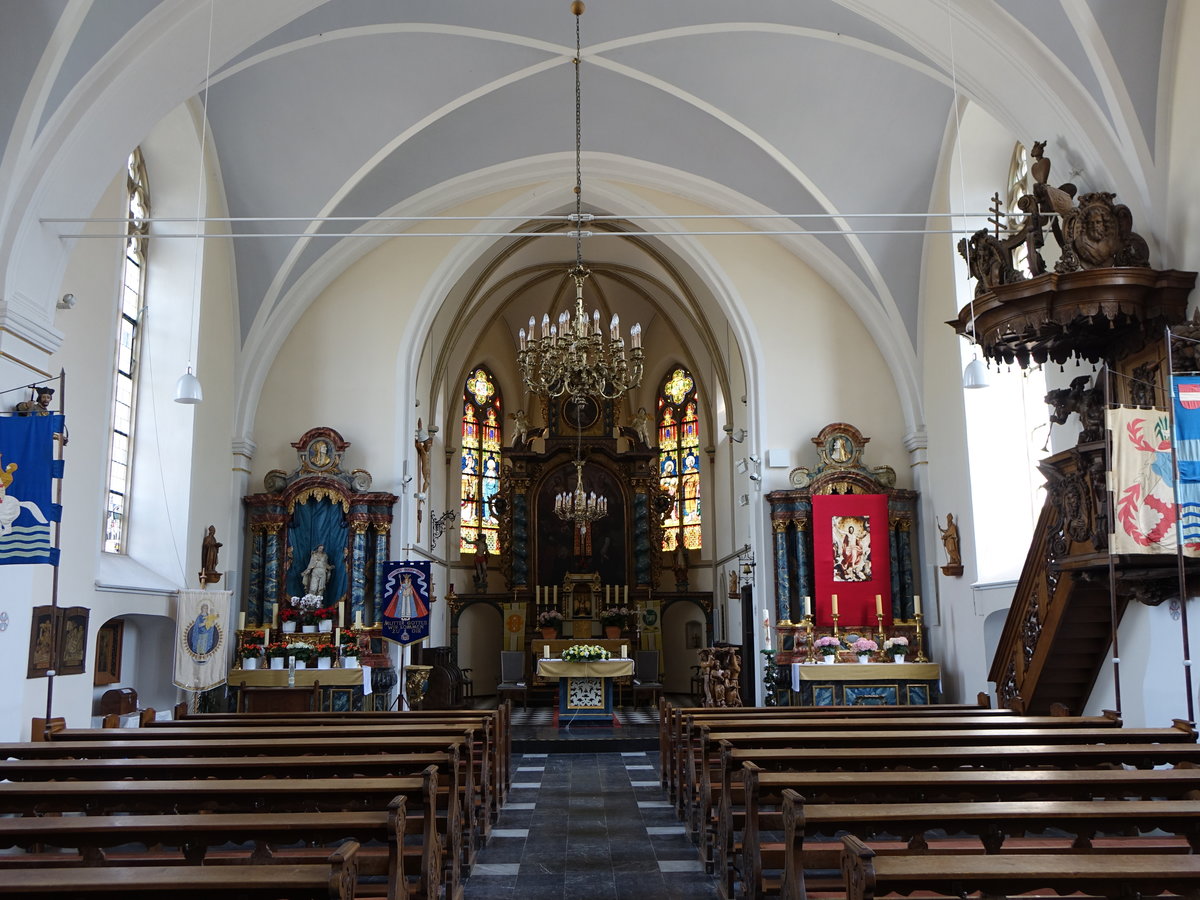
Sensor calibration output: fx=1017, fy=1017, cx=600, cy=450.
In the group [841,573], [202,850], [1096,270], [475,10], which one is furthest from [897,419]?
[202,850]

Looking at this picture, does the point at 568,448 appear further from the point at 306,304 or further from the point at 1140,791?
the point at 1140,791

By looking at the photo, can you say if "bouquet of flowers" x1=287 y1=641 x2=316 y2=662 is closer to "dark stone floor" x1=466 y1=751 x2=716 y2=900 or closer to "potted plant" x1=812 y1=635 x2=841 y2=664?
"dark stone floor" x1=466 y1=751 x2=716 y2=900

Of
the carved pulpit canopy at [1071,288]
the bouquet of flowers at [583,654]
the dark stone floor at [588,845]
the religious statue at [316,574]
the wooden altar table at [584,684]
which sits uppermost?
the carved pulpit canopy at [1071,288]

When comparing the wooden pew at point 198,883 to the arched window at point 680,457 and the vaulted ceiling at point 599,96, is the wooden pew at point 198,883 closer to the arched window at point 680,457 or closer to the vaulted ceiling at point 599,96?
the vaulted ceiling at point 599,96

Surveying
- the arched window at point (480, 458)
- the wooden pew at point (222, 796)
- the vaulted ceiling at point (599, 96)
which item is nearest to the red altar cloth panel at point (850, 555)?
the vaulted ceiling at point (599, 96)

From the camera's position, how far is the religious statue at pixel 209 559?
13594 millimetres

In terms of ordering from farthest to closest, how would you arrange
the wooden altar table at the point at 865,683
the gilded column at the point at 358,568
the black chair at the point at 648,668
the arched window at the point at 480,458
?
the arched window at the point at 480,458 < the black chair at the point at 648,668 < the gilded column at the point at 358,568 < the wooden altar table at the point at 865,683

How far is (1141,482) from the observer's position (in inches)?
311

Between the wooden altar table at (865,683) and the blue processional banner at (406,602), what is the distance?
5.29m

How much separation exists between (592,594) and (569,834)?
14439 millimetres

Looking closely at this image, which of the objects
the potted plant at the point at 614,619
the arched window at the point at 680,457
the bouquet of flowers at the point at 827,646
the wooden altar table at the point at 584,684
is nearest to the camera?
the bouquet of flowers at the point at 827,646

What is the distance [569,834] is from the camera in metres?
7.91

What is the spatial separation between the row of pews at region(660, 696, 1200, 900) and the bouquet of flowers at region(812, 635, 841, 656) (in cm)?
601

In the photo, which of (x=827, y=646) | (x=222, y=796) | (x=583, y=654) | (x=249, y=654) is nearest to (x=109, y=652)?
(x=249, y=654)
